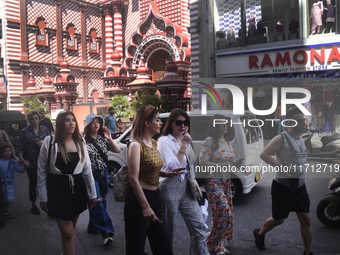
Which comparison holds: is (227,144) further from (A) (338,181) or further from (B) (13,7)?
(B) (13,7)

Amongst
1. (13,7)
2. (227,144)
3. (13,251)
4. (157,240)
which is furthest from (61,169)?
(13,7)

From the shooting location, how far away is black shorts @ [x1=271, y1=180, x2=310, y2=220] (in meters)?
3.82

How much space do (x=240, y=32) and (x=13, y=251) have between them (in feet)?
46.1

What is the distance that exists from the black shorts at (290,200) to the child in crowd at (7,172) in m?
4.57

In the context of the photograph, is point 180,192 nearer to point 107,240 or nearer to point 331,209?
point 107,240

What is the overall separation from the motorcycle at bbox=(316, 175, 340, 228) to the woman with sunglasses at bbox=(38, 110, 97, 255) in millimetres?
3460

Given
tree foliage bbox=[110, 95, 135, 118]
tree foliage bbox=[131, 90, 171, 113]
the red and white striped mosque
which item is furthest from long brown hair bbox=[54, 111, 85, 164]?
tree foliage bbox=[110, 95, 135, 118]

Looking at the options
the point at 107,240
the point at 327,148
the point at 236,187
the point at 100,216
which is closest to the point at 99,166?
the point at 100,216

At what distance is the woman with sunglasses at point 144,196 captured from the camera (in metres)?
3.00

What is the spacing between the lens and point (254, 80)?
617 inches

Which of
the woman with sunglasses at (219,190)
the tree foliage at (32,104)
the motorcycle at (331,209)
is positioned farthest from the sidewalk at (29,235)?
the tree foliage at (32,104)

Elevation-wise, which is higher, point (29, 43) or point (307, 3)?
point (29, 43)

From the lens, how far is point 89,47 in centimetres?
3141

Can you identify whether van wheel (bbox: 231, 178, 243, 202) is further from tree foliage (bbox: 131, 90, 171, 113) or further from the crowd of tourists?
tree foliage (bbox: 131, 90, 171, 113)
